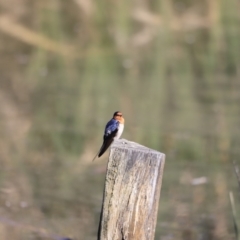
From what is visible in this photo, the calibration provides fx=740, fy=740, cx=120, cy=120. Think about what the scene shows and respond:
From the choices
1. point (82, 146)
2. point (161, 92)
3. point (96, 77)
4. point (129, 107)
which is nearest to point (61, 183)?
point (82, 146)

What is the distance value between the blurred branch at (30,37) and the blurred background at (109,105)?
0.08ft

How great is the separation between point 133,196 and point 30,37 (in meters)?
11.6

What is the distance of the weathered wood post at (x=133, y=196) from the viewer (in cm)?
302

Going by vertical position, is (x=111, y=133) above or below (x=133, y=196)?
above

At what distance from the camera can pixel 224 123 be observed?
8.44 m

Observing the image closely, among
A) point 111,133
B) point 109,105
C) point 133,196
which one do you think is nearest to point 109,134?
point 111,133

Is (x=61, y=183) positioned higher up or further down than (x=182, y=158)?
further down

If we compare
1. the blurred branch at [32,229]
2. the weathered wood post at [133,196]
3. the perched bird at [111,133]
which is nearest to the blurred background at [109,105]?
the blurred branch at [32,229]

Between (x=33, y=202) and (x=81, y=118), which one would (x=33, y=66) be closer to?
(x=81, y=118)

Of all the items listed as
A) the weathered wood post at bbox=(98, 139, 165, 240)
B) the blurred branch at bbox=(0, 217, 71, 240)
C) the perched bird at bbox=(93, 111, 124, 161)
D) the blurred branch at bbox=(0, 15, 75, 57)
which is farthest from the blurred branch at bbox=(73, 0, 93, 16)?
the weathered wood post at bbox=(98, 139, 165, 240)

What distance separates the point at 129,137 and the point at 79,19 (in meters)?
8.77

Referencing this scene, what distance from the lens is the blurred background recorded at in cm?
568

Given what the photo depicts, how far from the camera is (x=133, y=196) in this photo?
3.02 metres

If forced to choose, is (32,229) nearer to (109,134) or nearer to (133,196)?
(109,134)
